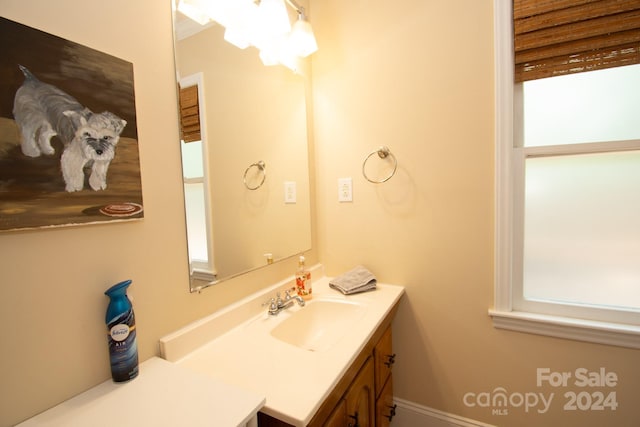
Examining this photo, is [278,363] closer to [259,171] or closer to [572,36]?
[259,171]

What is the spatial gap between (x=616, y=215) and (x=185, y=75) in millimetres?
1714

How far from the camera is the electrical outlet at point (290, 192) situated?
1.44 m

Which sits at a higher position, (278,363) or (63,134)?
Answer: (63,134)

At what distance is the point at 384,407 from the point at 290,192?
1.12m

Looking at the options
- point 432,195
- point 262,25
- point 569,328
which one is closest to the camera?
point 569,328

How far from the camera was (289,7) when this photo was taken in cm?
142

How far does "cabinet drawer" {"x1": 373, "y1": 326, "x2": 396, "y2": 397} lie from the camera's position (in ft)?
3.63

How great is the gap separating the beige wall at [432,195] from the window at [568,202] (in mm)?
63

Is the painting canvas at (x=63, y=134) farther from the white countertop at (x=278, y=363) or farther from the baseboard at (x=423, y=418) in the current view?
the baseboard at (x=423, y=418)

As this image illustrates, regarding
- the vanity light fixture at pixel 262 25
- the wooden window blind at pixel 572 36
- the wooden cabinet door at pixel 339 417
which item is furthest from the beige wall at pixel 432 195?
the wooden cabinet door at pixel 339 417

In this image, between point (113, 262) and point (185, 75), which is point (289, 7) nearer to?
point (185, 75)

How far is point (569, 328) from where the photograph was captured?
43.1 inches

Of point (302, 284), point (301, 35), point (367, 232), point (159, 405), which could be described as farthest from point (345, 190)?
point (159, 405)

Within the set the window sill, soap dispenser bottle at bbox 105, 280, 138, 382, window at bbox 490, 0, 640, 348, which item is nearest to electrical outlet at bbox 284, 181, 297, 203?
soap dispenser bottle at bbox 105, 280, 138, 382
